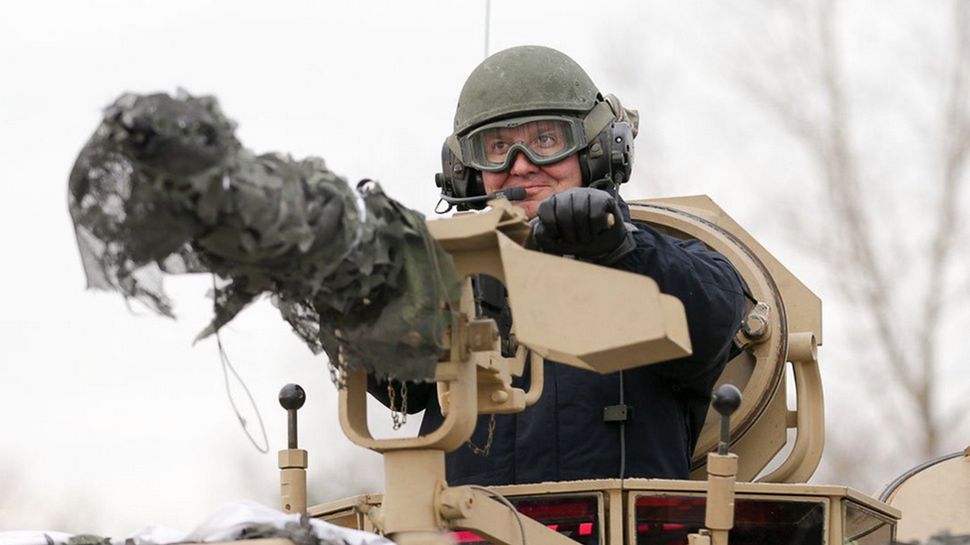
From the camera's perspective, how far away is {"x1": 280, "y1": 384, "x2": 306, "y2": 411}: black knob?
514 centimetres

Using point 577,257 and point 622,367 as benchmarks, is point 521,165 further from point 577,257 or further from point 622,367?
point 622,367

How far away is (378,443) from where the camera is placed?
4.38 m

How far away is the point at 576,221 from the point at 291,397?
972 mm

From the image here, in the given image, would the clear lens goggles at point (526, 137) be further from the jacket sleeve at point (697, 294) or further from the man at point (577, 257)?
the jacket sleeve at point (697, 294)

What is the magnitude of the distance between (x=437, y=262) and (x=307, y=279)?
0.37 m

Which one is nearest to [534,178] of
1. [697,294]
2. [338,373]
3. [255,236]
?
[697,294]

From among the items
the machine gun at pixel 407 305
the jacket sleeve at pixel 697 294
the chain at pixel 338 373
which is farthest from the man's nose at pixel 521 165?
the chain at pixel 338 373

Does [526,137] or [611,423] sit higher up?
[526,137]

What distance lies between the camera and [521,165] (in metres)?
6.01

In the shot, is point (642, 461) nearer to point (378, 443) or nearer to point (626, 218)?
point (626, 218)

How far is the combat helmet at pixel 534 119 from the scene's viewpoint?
20.0 ft

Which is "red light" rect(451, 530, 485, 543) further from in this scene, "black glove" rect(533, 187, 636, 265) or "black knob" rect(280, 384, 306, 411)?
"black glove" rect(533, 187, 636, 265)

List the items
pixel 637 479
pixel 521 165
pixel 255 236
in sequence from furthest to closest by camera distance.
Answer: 1. pixel 521 165
2. pixel 637 479
3. pixel 255 236

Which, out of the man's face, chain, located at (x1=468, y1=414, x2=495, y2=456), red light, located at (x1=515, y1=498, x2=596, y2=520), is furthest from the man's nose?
red light, located at (x1=515, y1=498, x2=596, y2=520)
